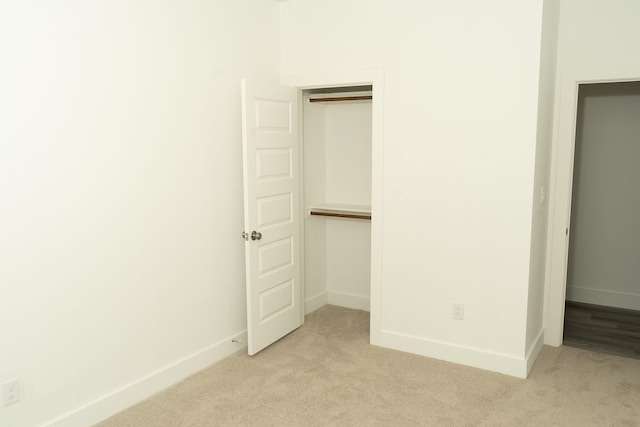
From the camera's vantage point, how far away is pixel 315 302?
Result: 4.73 m

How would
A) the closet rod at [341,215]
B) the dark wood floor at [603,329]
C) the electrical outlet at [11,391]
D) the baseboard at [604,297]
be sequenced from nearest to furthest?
the electrical outlet at [11,391] → the dark wood floor at [603,329] → the closet rod at [341,215] → the baseboard at [604,297]

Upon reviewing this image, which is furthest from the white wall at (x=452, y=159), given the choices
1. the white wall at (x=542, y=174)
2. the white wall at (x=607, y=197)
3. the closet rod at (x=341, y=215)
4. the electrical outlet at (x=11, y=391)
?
the electrical outlet at (x=11, y=391)

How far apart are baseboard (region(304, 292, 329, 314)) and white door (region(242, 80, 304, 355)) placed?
0.45m

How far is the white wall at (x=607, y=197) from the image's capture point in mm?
4637

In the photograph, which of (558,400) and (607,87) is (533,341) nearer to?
(558,400)

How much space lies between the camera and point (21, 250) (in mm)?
2383

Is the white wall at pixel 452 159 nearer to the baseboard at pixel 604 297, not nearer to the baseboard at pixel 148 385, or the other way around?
the baseboard at pixel 148 385

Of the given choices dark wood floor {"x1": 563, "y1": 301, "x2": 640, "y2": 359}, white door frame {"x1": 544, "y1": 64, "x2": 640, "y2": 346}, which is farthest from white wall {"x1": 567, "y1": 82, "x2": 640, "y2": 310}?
white door frame {"x1": 544, "y1": 64, "x2": 640, "y2": 346}

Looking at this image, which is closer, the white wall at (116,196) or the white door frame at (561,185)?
the white wall at (116,196)

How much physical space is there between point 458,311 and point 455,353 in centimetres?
31

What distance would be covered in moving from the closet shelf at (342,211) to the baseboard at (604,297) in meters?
2.38

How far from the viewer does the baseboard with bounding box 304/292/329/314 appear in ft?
15.1

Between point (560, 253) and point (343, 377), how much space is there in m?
1.90

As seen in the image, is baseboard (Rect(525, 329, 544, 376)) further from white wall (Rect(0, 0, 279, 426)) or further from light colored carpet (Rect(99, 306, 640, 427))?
white wall (Rect(0, 0, 279, 426))
